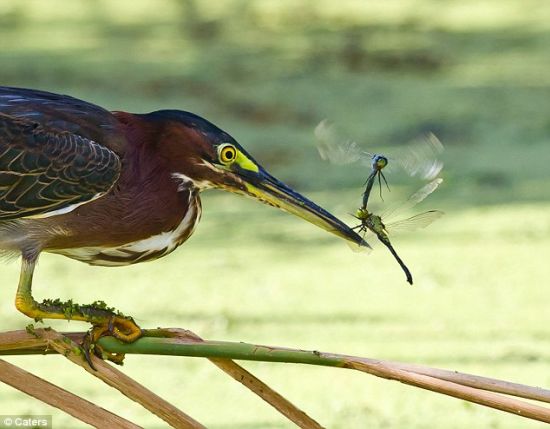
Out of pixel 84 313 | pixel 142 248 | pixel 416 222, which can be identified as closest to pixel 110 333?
pixel 84 313

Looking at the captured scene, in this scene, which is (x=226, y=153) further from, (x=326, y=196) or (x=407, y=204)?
(x=326, y=196)

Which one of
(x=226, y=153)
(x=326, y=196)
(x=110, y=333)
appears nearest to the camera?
(x=110, y=333)

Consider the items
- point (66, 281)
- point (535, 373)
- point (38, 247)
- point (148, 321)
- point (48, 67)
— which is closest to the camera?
point (38, 247)

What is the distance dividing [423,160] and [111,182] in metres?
0.41

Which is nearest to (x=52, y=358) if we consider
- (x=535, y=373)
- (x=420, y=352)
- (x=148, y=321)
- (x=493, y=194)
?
(x=148, y=321)

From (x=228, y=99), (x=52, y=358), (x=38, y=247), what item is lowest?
(x=38, y=247)

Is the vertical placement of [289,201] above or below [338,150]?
below

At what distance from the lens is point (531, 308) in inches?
114

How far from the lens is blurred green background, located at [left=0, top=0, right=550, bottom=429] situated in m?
2.54

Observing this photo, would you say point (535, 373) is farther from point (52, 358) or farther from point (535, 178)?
point (535, 178)

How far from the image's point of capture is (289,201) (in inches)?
68.9

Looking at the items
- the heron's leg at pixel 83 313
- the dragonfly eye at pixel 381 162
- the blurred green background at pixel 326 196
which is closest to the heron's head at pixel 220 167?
the dragonfly eye at pixel 381 162

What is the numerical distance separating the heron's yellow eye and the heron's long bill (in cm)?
3

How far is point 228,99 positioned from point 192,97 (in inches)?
5.0
